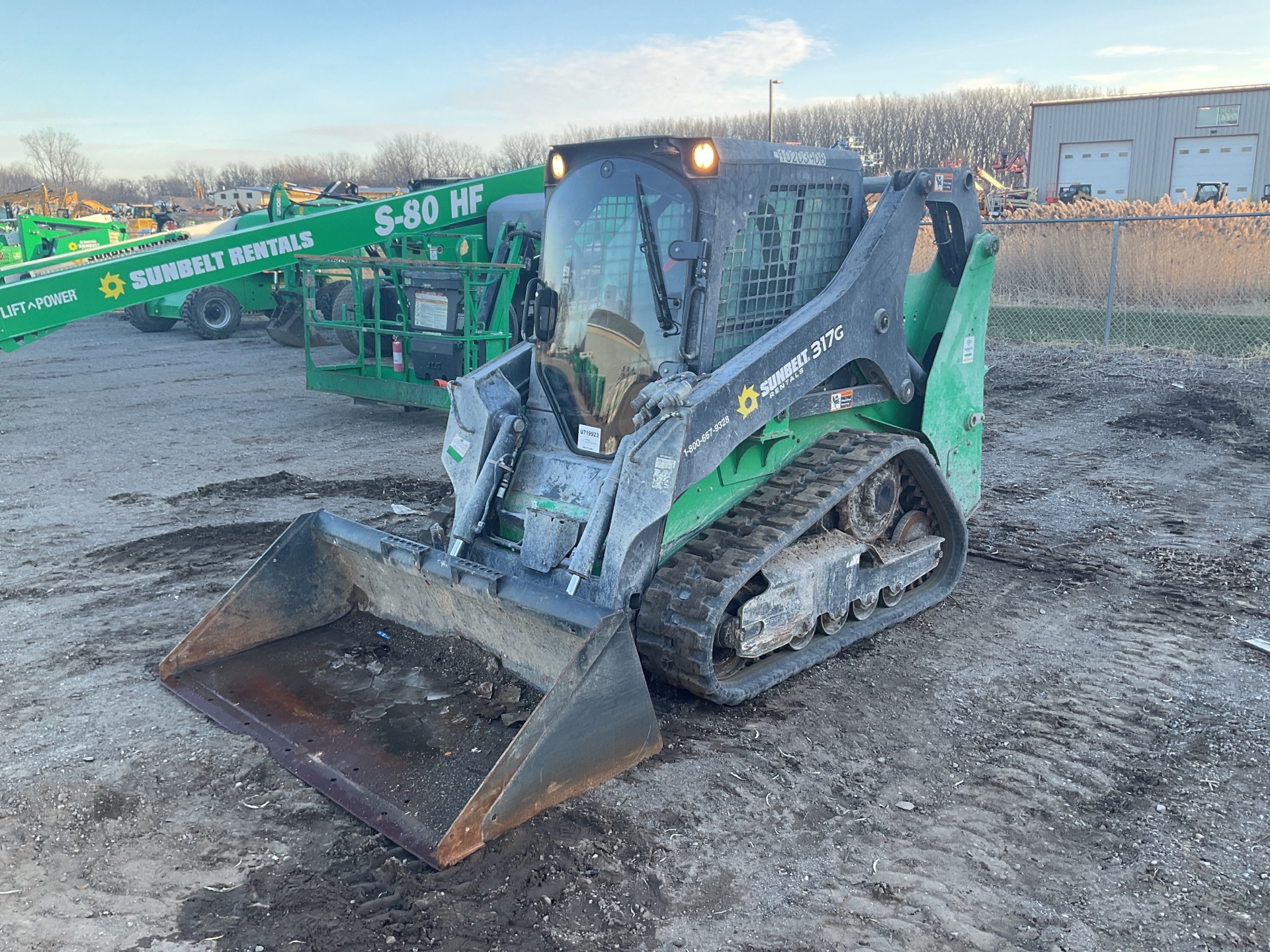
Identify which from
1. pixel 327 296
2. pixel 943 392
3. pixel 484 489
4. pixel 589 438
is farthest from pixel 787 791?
pixel 327 296

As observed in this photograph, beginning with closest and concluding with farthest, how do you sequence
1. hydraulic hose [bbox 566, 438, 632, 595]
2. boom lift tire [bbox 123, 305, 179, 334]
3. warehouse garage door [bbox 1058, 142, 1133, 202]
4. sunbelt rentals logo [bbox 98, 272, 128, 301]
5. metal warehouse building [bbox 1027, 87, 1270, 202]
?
hydraulic hose [bbox 566, 438, 632, 595], sunbelt rentals logo [bbox 98, 272, 128, 301], boom lift tire [bbox 123, 305, 179, 334], metal warehouse building [bbox 1027, 87, 1270, 202], warehouse garage door [bbox 1058, 142, 1133, 202]

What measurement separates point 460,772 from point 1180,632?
3.86 metres

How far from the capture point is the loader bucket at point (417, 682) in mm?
3502

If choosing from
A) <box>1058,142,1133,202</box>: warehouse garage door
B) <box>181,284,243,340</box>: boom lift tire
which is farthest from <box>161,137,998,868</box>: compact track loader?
<box>1058,142,1133,202</box>: warehouse garage door

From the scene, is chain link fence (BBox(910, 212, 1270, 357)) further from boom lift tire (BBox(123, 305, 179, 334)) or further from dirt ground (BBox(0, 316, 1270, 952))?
boom lift tire (BBox(123, 305, 179, 334))

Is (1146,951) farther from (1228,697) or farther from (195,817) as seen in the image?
(195,817)

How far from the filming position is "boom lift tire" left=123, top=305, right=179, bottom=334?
18.9m

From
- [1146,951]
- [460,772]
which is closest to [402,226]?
[460,772]

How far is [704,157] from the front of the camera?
4301mm

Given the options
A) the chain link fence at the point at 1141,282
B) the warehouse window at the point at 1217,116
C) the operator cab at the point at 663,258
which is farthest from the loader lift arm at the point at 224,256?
the warehouse window at the point at 1217,116

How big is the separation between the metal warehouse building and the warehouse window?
23 millimetres

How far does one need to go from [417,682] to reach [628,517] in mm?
1233

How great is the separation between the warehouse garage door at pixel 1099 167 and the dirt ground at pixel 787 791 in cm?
3337

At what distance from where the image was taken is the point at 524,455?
5012mm
